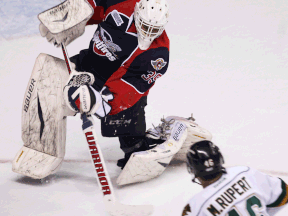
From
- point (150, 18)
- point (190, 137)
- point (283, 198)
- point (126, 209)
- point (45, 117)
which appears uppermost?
point (150, 18)

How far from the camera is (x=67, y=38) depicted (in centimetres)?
229

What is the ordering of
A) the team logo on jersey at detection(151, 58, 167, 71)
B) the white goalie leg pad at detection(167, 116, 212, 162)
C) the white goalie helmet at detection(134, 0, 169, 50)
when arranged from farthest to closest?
the white goalie leg pad at detection(167, 116, 212, 162), the team logo on jersey at detection(151, 58, 167, 71), the white goalie helmet at detection(134, 0, 169, 50)

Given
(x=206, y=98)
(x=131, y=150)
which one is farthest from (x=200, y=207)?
(x=206, y=98)

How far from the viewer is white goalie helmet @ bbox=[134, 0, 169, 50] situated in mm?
2031

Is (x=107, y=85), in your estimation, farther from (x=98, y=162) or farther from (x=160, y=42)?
(x=98, y=162)

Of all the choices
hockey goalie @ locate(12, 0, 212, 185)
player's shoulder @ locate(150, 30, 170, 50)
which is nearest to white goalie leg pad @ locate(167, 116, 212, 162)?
hockey goalie @ locate(12, 0, 212, 185)

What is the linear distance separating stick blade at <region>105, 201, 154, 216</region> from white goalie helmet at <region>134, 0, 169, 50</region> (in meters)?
0.89

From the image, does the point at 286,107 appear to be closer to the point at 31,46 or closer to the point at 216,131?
the point at 216,131

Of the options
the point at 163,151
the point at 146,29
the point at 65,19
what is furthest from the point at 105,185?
the point at 65,19

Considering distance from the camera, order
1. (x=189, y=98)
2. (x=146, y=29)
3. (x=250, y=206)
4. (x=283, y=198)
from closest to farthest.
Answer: (x=250, y=206) → (x=283, y=198) → (x=146, y=29) → (x=189, y=98)

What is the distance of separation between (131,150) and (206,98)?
1.15m

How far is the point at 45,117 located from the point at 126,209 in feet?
2.31

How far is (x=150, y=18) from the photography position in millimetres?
2023

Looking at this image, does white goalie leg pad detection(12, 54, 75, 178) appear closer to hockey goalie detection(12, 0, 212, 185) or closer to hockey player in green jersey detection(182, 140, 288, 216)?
hockey goalie detection(12, 0, 212, 185)
